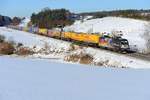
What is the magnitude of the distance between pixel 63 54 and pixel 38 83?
4670cm

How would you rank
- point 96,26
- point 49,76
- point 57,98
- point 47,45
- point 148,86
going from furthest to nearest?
point 96,26
point 47,45
point 49,76
point 148,86
point 57,98

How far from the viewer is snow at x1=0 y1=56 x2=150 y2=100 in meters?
9.74

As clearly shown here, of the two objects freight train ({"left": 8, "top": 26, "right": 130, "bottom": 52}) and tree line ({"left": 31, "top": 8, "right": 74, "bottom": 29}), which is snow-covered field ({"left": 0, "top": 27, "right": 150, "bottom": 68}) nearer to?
freight train ({"left": 8, "top": 26, "right": 130, "bottom": 52})

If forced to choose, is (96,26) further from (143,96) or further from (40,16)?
(143,96)

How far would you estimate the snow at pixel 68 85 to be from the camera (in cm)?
974

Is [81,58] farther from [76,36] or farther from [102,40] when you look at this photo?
[76,36]

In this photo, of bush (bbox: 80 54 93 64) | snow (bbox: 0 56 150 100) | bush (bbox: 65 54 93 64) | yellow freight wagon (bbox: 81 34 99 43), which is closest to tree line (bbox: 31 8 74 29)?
yellow freight wagon (bbox: 81 34 99 43)

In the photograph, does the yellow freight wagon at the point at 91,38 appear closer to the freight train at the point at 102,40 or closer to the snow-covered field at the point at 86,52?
the freight train at the point at 102,40

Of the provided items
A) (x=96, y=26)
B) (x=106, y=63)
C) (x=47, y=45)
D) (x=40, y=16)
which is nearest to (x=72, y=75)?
(x=106, y=63)

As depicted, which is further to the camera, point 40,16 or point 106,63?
point 40,16

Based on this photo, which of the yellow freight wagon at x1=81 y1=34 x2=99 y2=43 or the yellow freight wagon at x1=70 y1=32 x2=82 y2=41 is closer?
the yellow freight wagon at x1=81 y1=34 x2=99 y2=43

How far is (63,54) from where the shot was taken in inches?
2285

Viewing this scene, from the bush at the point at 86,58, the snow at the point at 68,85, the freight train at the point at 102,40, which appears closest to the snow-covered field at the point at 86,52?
the bush at the point at 86,58

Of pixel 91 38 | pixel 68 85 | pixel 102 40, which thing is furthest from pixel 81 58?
pixel 68 85
